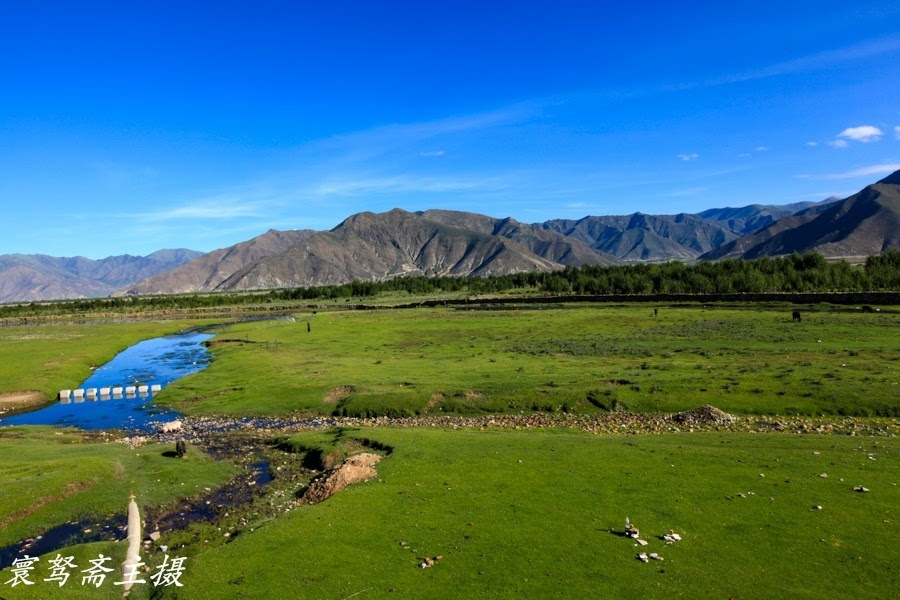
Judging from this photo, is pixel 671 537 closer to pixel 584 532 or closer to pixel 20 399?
pixel 584 532

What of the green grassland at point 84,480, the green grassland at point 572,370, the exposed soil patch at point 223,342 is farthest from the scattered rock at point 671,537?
the exposed soil patch at point 223,342

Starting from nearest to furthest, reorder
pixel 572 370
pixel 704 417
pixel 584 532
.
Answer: pixel 584 532
pixel 704 417
pixel 572 370

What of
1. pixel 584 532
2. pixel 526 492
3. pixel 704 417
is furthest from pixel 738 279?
pixel 584 532

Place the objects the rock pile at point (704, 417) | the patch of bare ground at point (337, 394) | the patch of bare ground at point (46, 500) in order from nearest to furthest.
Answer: the patch of bare ground at point (46, 500)
the rock pile at point (704, 417)
the patch of bare ground at point (337, 394)

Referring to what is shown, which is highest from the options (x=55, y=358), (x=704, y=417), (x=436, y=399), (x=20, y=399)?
(x=55, y=358)

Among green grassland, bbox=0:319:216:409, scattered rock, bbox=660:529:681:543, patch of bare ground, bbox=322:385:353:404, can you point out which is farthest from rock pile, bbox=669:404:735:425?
green grassland, bbox=0:319:216:409

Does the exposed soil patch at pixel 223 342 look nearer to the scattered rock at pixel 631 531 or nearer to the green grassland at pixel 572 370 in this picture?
the green grassland at pixel 572 370

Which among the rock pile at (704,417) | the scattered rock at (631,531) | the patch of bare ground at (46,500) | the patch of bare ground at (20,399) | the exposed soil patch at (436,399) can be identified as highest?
the patch of bare ground at (46,500)
